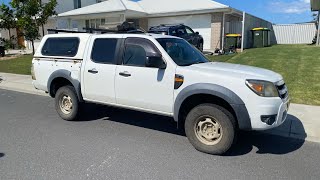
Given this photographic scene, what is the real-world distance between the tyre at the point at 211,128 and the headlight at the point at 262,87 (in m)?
0.53

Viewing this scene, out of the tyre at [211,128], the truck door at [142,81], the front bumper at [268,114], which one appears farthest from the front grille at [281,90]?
the truck door at [142,81]

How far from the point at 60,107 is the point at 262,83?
4326 mm

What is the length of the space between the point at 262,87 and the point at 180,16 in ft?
59.2

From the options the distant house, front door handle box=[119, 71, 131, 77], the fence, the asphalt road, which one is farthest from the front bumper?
the fence

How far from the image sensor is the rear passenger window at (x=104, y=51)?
544 cm

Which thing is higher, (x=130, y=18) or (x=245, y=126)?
(x=130, y=18)

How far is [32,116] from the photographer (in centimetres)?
667

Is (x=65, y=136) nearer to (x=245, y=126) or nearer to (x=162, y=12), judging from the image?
(x=245, y=126)

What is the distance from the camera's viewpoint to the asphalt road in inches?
151

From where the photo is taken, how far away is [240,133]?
5.46 meters

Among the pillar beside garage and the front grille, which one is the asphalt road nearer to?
the front grille

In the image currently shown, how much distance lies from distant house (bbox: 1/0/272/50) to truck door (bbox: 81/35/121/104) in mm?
12865

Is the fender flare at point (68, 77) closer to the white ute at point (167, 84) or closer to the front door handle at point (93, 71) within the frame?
the white ute at point (167, 84)

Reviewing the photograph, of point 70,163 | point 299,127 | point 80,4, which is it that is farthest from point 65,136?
point 80,4
